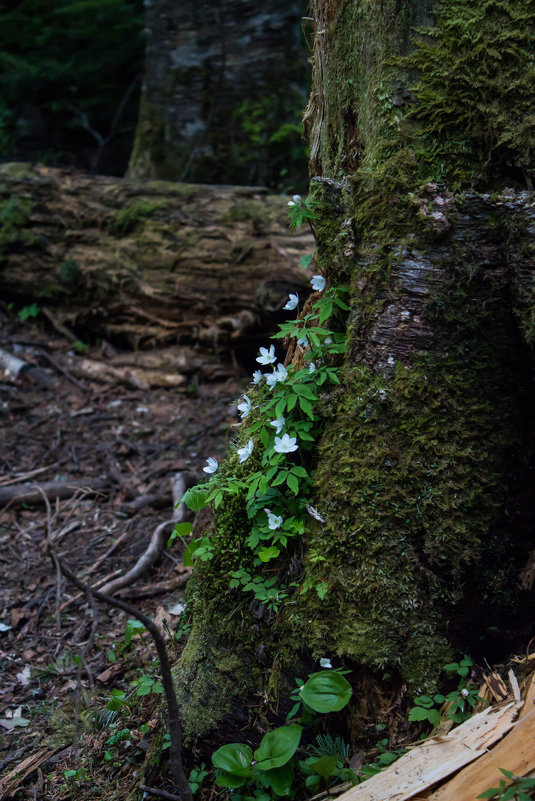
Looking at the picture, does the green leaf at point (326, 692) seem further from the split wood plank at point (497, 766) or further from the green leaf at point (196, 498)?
the green leaf at point (196, 498)

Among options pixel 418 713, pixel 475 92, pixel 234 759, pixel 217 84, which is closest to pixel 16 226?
pixel 217 84

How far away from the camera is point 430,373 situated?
7.09 ft

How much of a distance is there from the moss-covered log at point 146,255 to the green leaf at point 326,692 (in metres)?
3.68

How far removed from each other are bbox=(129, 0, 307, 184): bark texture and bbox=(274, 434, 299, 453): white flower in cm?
591

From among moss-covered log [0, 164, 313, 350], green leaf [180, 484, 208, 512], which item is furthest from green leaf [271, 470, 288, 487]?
moss-covered log [0, 164, 313, 350]

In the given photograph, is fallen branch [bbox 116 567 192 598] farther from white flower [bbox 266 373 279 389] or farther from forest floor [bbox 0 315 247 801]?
white flower [bbox 266 373 279 389]

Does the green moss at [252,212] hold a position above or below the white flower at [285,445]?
above

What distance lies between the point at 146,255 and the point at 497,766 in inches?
205

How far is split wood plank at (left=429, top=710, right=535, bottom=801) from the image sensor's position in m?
1.65

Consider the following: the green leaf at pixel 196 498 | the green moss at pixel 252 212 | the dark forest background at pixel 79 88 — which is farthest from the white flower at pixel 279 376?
the dark forest background at pixel 79 88

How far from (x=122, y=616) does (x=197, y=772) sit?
1.44m

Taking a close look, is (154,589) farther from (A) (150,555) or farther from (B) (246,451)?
(B) (246,451)

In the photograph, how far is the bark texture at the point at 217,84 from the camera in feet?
23.5

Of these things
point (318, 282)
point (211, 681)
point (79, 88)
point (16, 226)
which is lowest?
point (211, 681)
